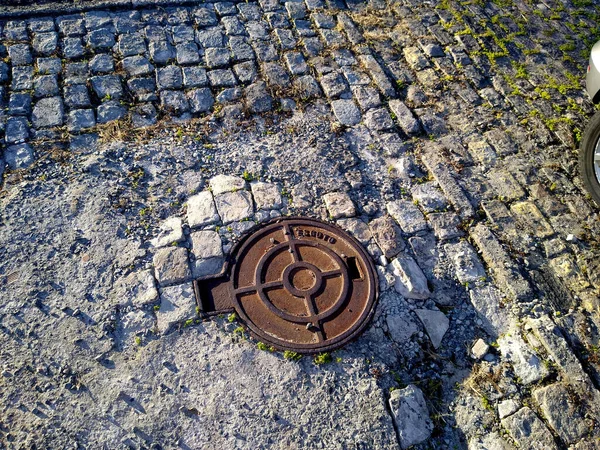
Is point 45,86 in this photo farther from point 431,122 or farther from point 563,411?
point 563,411

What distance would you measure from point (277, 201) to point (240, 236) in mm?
497

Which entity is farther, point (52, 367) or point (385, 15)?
point (385, 15)

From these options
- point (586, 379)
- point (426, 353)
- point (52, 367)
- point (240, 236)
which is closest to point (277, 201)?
A: point (240, 236)

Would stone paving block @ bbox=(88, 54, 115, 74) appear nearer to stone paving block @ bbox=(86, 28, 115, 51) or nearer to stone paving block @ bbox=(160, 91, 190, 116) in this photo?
stone paving block @ bbox=(86, 28, 115, 51)

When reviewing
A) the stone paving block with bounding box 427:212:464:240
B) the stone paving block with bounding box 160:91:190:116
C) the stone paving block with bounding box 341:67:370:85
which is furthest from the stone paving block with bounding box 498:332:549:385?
the stone paving block with bounding box 160:91:190:116

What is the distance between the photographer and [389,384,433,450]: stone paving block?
11.7 feet

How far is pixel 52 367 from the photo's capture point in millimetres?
3682

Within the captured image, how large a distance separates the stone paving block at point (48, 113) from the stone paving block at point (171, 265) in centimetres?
190

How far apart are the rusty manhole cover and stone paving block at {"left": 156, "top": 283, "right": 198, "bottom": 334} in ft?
0.23

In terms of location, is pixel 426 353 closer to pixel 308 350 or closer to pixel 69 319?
pixel 308 350

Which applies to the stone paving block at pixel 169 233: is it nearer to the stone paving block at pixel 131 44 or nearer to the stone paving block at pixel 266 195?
the stone paving block at pixel 266 195

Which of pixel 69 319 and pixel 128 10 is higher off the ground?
pixel 128 10

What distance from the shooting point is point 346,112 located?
18.3 ft

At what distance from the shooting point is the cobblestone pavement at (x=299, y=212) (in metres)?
3.62
